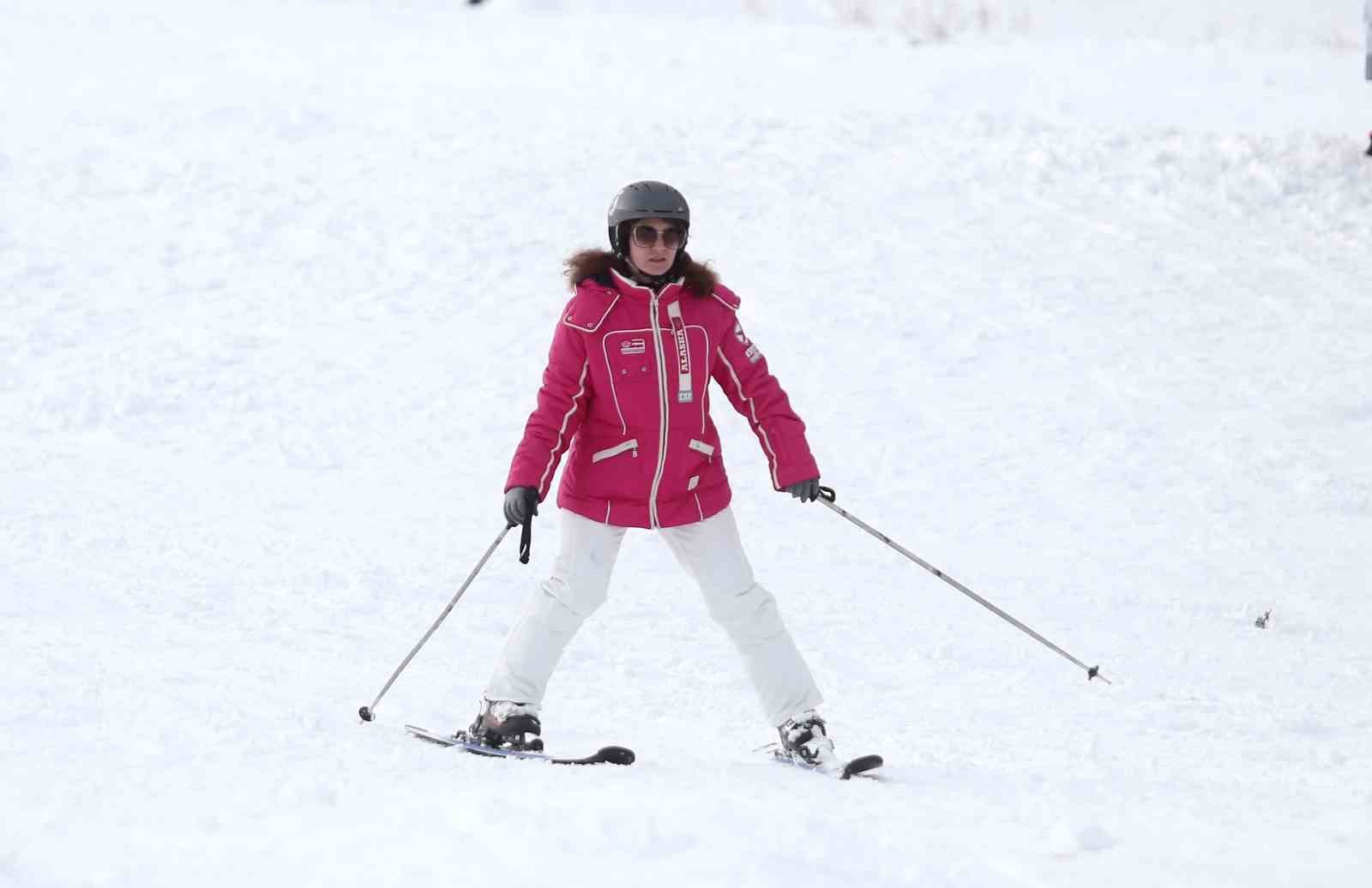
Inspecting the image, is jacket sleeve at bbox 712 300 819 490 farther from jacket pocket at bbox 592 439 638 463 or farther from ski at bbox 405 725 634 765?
ski at bbox 405 725 634 765

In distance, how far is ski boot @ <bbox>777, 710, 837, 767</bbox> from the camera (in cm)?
450

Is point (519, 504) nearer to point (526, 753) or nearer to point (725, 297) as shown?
point (526, 753)

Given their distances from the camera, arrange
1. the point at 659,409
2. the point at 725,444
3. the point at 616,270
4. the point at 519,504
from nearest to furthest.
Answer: the point at 519,504 < the point at 659,409 < the point at 616,270 < the point at 725,444

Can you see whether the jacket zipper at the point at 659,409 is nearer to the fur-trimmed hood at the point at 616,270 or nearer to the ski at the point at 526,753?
the fur-trimmed hood at the point at 616,270

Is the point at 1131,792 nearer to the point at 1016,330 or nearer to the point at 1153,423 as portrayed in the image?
the point at 1153,423

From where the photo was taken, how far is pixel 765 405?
185 inches

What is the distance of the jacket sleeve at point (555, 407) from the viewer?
4.42m

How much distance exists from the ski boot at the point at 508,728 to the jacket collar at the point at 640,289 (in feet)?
4.51

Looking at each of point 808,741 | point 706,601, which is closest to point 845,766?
point 808,741

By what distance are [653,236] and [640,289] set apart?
0.17 metres

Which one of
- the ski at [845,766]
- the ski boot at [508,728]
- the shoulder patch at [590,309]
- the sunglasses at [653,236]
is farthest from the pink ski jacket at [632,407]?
the ski at [845,766]

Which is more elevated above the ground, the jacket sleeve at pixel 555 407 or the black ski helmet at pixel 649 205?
the black ski helmet at pixel 649 205

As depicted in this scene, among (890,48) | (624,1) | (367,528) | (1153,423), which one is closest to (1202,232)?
(1153,423)

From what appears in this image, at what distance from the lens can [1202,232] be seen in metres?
11.7
